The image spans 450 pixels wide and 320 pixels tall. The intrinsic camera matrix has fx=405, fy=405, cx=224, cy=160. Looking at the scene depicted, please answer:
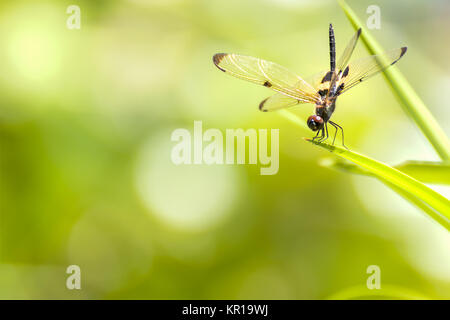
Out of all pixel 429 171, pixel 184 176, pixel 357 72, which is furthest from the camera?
pixel 184 176

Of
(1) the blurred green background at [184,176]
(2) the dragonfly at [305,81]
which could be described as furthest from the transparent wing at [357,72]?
(1) the blurred green background at [184,176]

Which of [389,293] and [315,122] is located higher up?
[315,122]

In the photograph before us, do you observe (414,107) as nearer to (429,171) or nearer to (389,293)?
(429,171)

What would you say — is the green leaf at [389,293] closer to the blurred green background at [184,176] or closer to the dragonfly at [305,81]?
the dragonfly at [305,81]

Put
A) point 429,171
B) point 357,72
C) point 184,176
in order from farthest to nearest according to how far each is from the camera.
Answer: point 184,176 → point 357,72 → point 429,171

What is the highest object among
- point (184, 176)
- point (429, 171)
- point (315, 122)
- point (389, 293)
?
point (184, 176)

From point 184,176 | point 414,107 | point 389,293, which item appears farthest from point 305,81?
point 184,176

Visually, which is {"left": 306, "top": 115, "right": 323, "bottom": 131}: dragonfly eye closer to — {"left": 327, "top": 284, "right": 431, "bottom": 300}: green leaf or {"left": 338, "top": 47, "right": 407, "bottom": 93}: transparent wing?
{"left": 338, "top": 47, "right": 407, "bottom": 93}: transparent wing

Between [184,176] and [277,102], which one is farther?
[184,176]
